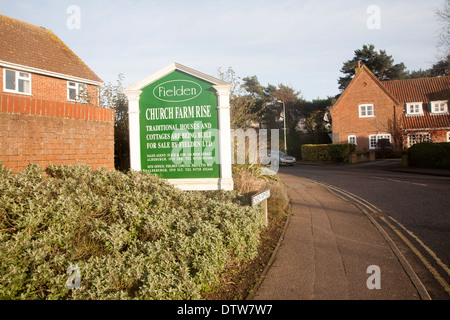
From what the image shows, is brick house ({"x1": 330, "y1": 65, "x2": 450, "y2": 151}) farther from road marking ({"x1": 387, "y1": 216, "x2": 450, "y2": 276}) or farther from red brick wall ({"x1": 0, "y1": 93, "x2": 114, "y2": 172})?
red brick wall ({"x1": 0, "y1": 93, "x2": 114, "y2": 172})

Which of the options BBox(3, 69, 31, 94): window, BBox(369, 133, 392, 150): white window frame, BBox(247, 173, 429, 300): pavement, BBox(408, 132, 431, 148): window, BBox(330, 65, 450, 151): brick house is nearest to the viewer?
BBox(247, 173, 429, 300): pavement

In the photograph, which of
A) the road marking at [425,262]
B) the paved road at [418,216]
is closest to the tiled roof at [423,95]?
the paved road at [418,216]

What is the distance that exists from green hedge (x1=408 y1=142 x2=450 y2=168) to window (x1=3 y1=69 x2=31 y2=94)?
25433 millimetres

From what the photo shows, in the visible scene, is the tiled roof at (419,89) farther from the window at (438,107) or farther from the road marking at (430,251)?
the road marking at (430,251)

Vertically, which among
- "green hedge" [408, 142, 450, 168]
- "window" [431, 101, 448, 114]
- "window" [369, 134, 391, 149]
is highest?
"window" [431, 101, 448, 114]

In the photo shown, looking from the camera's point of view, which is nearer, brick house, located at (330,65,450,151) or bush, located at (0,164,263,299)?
bush, located at (0,164,263,299)

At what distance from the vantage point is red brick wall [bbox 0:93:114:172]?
5000 mm

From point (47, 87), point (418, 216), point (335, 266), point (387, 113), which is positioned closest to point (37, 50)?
point (47, 87)

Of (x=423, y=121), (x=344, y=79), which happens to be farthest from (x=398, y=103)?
(x=344, y=79)

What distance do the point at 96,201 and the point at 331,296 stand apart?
3.16 meters

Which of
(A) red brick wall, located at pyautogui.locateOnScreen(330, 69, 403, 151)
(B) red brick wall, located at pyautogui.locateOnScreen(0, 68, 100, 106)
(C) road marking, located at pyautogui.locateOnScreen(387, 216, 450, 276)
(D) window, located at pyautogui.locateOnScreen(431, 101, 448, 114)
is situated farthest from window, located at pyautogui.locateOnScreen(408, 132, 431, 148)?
(B) red brick wall, located at pyautogui.locateOnScreen(0, 68, 100, 106)

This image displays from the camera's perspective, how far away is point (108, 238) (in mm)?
3875
